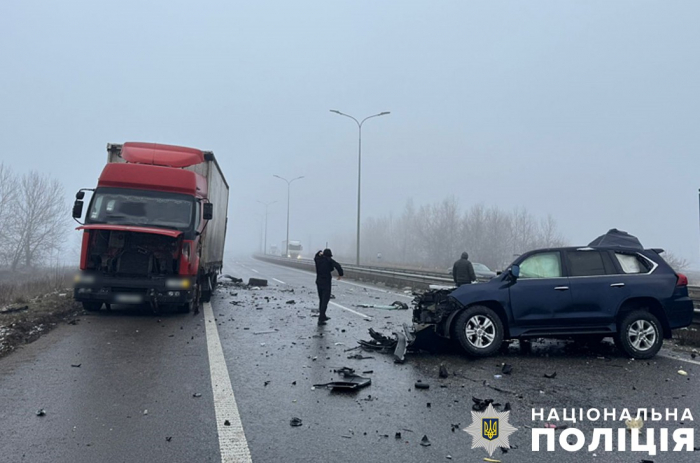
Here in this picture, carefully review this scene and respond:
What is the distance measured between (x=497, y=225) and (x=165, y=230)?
61555mm

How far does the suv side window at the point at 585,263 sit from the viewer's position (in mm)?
8039

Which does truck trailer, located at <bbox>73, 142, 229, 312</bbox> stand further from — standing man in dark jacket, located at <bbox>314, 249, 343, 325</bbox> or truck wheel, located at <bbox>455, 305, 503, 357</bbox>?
truck wheel, located at <bbox>455, 305, 503, 357</bbox>

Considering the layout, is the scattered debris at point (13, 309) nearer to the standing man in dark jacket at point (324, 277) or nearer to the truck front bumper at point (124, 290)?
the truck front bumper at point (124, 290)

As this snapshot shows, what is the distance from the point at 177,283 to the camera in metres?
11.4

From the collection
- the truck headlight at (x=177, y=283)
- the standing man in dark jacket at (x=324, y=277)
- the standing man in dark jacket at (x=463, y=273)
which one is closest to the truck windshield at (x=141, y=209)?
the truck headlight at (x=177, y=283)

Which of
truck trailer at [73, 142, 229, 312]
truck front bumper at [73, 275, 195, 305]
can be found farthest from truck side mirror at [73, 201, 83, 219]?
truck front bumper at [73, 275, 195, 305]

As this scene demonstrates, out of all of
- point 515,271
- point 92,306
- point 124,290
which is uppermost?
point 515,271

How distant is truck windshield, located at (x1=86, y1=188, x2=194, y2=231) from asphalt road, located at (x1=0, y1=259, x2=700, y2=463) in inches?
107

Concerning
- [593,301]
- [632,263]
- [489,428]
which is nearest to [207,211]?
[593,301]

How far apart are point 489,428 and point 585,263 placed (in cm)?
438

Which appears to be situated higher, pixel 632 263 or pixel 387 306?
pixel 632 263

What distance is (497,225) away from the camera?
68000mm

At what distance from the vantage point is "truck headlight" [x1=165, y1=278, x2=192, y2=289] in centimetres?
1132

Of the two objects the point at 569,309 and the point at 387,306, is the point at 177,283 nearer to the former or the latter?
the point at 387,306
